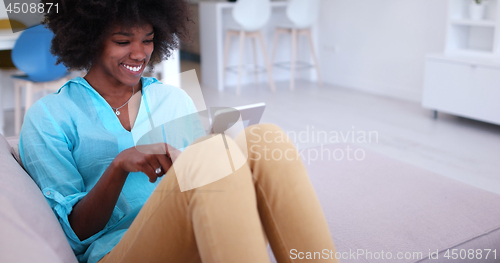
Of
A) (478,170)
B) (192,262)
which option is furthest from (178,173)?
(478,170)

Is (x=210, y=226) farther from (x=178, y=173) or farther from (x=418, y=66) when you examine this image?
(x=418, y=66)

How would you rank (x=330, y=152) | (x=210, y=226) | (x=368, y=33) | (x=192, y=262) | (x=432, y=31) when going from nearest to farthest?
(x=210, y=226) → (x=192, y=262) → (x=330, y=152) → (x=432, y=31) → (x=368, y=33)

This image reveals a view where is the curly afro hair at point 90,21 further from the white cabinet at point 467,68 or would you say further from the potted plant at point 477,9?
the potted plant at point 477,9

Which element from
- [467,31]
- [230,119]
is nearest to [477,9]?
[467,31]

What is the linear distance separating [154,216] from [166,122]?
444mm

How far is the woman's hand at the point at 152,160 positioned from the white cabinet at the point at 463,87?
282 centimetres

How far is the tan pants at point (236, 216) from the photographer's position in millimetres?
828

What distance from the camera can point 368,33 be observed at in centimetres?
467

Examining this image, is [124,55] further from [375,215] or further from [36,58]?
[36,58]

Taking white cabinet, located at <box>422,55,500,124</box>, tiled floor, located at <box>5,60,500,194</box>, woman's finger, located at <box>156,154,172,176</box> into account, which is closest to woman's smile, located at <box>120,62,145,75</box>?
woman's finger, located at <box>156,154,172,176</box>

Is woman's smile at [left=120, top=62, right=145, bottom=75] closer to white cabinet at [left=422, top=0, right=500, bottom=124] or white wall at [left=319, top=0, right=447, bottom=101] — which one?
white cabinet at [left=422, top=0, right=500, bottom=124]

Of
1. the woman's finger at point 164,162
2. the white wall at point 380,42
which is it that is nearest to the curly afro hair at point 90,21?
the woman's finger at point 164,162

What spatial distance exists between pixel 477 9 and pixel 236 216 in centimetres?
326

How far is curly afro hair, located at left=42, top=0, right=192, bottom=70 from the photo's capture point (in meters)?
1.16
